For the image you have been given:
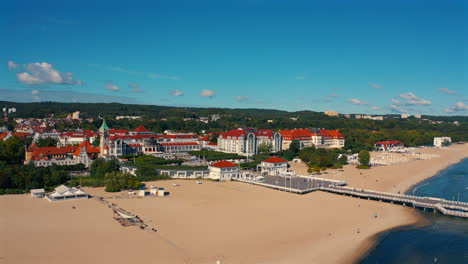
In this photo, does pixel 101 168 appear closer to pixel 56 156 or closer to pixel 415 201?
pixel 56 156

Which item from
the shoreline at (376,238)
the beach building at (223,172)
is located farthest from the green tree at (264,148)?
the shoreline at (376,238)

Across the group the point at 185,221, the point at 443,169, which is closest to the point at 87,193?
the point at 185,221

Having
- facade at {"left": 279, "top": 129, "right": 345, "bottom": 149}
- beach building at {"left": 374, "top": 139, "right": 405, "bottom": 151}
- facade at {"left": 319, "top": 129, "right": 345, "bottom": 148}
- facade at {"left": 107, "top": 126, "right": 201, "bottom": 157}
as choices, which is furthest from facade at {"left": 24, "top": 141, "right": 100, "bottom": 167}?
beach building at {"left": 374, "top": 139, "right": 405, "bottom": 151}

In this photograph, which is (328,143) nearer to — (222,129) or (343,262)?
(222,129)

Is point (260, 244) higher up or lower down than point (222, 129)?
lower down

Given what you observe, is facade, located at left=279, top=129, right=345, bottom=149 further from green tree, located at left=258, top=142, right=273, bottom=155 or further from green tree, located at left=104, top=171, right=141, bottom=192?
green tree, located at left=104, top=171, right=141, bottom=192

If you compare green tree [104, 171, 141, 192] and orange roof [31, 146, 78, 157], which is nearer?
green tree [104, 171, 141, 192]

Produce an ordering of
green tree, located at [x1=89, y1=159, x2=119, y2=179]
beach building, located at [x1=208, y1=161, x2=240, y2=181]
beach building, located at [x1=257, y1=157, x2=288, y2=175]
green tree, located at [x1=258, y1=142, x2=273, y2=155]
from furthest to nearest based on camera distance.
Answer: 1. green tree, located at [x1=258, y1=142, x2=273, y2=155]
2. beach building, located at [x1=257, y1=157, x2=288, y2=175]
3. beach building, located at [x1=208, y1=161, x2=240, y2=181]
4. green tree, located at [x1=89, y1=159, x2=119, y2=179]
